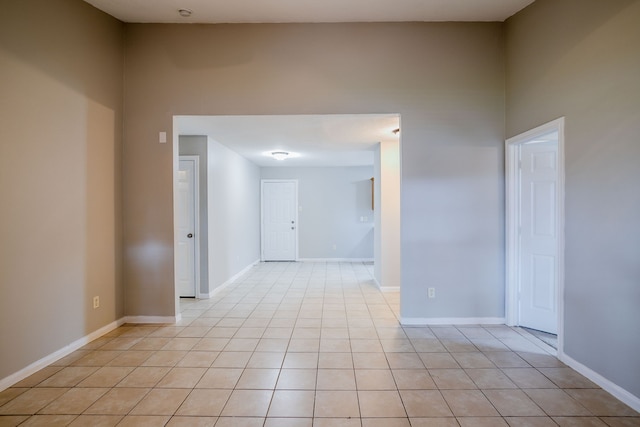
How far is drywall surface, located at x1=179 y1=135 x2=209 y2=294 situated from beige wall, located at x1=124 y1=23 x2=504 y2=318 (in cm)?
124

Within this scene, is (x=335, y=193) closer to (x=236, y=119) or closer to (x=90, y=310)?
(x=236, y=119)

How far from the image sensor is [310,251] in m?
8.24

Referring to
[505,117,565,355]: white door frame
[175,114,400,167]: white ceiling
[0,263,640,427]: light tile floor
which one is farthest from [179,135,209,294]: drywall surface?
[505,117,565,355]: white door frame

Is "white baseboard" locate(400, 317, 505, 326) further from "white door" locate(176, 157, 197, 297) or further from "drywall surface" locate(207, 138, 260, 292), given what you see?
"white door" locate(176, 157, 197, 297)

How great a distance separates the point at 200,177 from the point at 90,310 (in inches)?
88.0

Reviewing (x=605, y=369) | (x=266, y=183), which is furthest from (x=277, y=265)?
(x=605, y=369)

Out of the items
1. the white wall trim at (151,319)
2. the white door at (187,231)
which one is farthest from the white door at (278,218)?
the white wall trim at (151,319)

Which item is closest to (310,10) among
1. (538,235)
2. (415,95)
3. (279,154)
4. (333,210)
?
(415,95)

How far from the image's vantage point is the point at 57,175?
2.78 meters

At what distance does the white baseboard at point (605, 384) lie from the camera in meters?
2.08

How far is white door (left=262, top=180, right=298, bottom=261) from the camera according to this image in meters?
8.23

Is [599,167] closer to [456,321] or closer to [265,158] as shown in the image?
[456,321]

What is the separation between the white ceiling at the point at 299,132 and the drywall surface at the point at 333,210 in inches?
66.5

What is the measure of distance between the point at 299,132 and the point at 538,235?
309 centimetres
